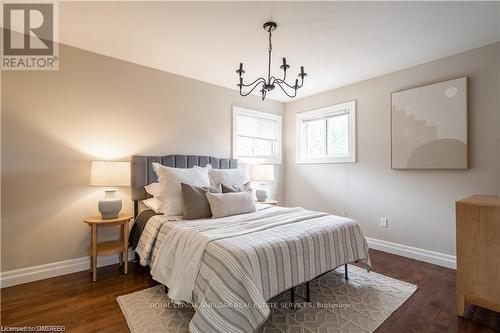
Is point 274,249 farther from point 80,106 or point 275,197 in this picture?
point 275,197

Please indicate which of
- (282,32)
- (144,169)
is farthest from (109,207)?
(282,32)

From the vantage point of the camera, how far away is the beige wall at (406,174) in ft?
8.69

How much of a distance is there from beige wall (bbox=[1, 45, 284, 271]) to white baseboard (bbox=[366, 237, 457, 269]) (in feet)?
10.7

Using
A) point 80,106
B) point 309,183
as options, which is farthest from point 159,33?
point 309,183

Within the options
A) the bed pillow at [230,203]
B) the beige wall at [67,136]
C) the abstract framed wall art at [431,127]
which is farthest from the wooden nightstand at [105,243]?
the abstract framed wall art at [431,127]

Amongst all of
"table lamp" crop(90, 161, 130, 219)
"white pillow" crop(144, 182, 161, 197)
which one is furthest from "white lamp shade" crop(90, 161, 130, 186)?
"white pillow" crop(144, 182, 161, 197)

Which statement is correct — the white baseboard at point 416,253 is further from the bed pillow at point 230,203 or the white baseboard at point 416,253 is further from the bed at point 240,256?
the bed pillow at point 230,203

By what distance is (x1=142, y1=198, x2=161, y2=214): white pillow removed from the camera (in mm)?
2668

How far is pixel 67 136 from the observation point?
2.69 m

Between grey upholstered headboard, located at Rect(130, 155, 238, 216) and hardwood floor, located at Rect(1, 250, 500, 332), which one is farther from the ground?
grey upholstered headboard, located at Rect(130, 155, 238, 216)

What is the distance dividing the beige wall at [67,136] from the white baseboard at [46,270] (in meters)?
0.05

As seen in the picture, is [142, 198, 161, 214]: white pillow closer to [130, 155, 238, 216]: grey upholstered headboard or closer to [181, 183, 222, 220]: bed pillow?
[130, 155, 238, 216]: grey upholstered headboard

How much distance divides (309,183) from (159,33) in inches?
132

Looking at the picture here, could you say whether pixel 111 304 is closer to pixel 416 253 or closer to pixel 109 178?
pixel 109 178
